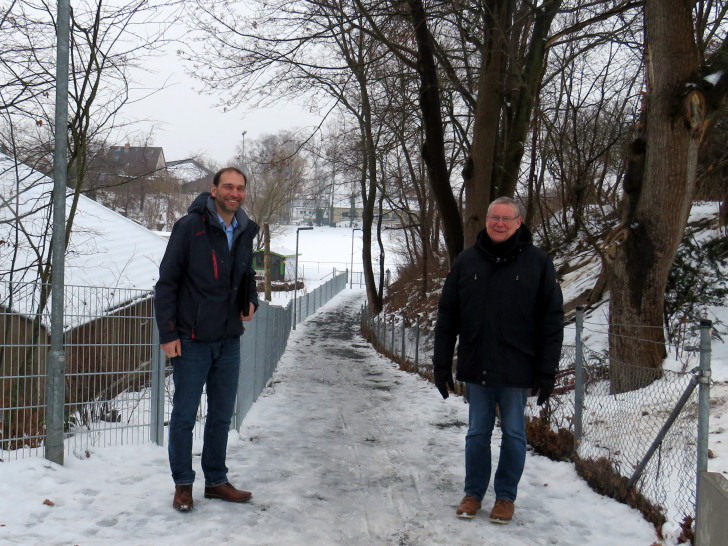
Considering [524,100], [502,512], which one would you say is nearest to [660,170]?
[502,512]

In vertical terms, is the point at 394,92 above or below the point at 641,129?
above

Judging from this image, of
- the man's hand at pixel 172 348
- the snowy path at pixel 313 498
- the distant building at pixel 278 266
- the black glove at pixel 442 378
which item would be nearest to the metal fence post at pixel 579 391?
the snowy path at pixel 313 498

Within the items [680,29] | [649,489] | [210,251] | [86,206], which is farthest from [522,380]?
[86,206]

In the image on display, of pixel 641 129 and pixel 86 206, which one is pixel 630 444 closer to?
pixel 641 129

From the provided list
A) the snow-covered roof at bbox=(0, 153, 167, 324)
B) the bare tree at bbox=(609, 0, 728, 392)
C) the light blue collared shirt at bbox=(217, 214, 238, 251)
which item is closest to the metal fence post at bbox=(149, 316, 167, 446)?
the snow-covered roof at bbox=(0, 153, 167, 324)

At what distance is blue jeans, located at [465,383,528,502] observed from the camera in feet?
13.7

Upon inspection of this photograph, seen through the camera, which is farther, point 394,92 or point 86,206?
point 86,206

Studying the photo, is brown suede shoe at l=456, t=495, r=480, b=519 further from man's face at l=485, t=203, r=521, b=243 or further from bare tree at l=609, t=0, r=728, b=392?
bare tree at l=609, t=0, r=728, b=392

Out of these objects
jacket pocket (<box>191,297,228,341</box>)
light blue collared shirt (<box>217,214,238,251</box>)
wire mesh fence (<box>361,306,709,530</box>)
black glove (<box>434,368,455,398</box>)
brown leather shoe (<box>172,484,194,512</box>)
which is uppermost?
light blue collared shirt (<box>217,214,238,251</box>)

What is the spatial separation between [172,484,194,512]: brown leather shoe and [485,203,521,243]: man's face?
7.78ft

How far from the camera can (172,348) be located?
396cm

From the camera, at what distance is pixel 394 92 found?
13.1 metres

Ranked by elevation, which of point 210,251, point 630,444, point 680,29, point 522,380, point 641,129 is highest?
point 680,29

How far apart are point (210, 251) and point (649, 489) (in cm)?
304
